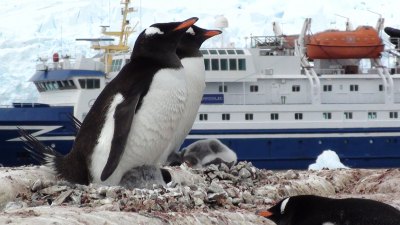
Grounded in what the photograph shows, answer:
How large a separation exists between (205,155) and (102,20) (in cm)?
3396

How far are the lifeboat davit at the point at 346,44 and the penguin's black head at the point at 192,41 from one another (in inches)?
896

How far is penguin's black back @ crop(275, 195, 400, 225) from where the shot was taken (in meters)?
5.81

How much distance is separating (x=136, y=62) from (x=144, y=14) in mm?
41678

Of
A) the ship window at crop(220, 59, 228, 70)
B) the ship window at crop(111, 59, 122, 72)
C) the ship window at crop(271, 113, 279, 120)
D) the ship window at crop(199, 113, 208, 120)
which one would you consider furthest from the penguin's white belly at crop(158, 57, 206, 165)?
the ship window at crop(271, 113, 279, 120)

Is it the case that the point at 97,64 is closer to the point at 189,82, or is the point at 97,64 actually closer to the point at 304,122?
the point at 304,122

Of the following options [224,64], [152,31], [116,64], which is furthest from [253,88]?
[152,31]

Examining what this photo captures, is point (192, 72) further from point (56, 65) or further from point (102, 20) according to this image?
point (102, 20)

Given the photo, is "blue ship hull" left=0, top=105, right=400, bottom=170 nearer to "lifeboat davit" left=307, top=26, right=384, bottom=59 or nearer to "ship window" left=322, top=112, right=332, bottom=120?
"ship window" left=322, top=112, right=332, bottom=120

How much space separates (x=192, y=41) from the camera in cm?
1009

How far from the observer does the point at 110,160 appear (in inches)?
281

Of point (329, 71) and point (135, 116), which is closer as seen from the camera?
point (135, 116)

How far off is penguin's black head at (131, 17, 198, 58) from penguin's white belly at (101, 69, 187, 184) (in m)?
0.22

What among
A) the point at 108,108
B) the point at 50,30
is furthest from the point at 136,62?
the point at 50,30

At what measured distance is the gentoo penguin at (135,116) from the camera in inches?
286
